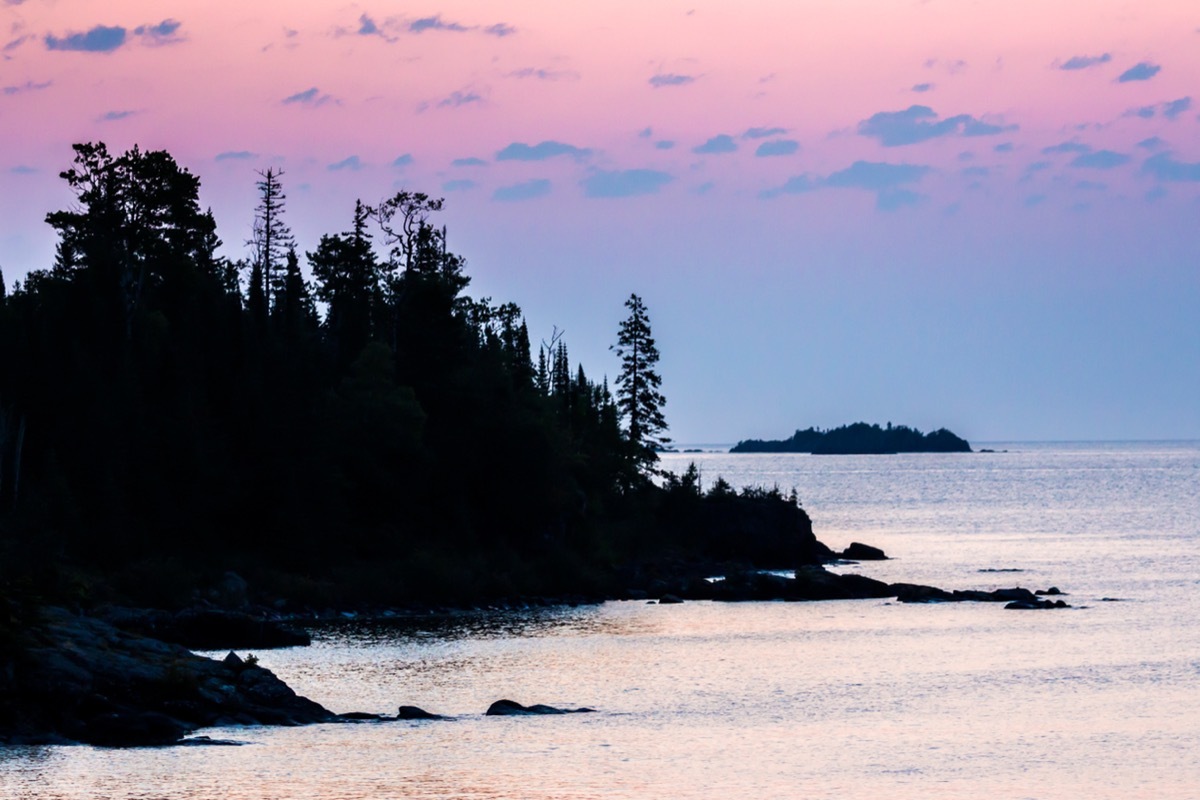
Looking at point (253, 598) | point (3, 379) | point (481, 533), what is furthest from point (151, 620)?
point (481, 533)

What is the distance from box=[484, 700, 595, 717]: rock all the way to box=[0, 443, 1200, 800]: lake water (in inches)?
24.3

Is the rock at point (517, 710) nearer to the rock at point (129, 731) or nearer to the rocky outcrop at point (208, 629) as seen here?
the rock at point (129, 731)

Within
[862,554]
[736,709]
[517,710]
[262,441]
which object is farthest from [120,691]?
[862,554]

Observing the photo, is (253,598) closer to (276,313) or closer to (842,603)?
(842,603)

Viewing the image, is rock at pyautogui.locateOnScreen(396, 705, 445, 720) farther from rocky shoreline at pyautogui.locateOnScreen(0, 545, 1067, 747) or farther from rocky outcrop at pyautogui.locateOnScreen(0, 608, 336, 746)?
rocky outcrop at pyautogui.locateOnScreen(0, 608, 336, 746)

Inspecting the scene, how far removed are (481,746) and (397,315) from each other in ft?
209

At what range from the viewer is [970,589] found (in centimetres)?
8069

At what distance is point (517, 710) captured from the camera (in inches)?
1646

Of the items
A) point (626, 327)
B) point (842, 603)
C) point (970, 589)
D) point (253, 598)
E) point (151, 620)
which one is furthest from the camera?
point (626, 327)

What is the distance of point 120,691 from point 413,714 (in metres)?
7.47

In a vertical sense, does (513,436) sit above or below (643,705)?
above

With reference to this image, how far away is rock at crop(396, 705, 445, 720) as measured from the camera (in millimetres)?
40750

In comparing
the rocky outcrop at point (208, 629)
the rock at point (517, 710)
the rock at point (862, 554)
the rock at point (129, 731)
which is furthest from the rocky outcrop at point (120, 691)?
the rock at point (862, 554)

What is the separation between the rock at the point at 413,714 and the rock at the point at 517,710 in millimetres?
1428
